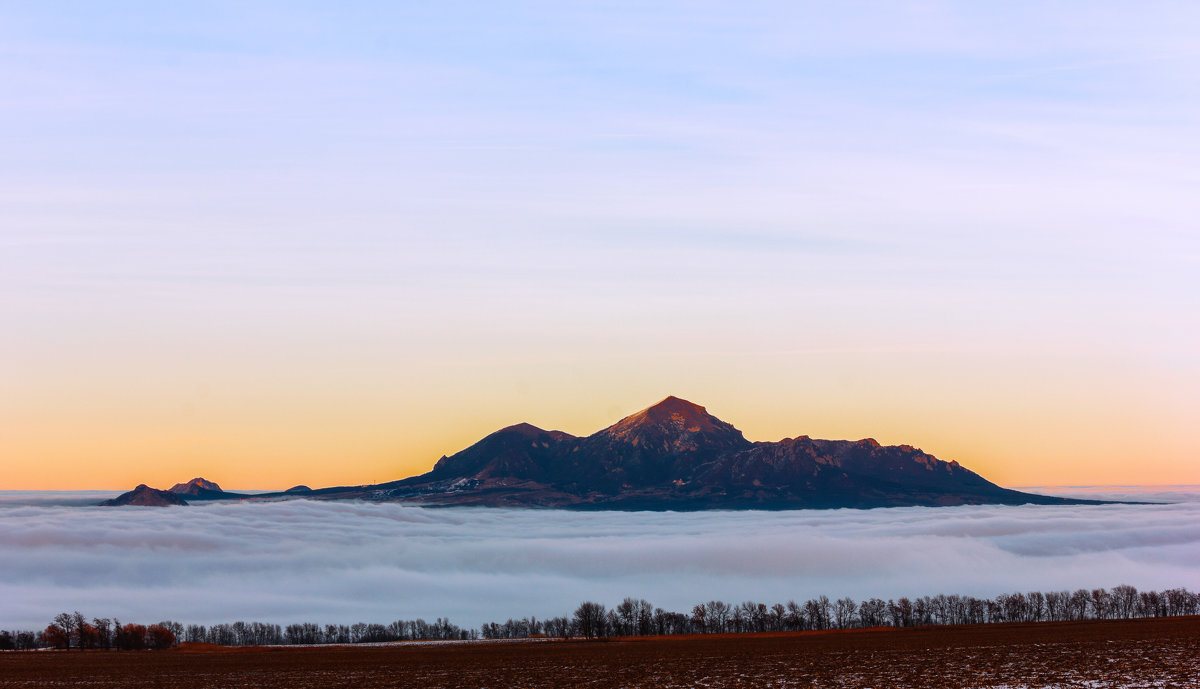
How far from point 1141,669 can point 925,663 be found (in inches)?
848

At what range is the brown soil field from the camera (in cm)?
8950

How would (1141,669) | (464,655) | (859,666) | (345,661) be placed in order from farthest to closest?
(464,655), (345,661), (859,666), (1141,669)

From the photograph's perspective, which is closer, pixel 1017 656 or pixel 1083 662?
pixel 1083 662

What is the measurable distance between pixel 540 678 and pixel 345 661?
6051 cm

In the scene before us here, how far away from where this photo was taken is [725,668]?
11438cm

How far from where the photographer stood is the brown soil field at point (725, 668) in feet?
294

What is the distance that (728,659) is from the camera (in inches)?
5157

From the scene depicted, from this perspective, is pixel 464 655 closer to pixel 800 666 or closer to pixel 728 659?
pixel 728 659

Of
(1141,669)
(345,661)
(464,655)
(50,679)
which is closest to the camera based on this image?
(1141,669)

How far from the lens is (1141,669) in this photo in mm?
90750

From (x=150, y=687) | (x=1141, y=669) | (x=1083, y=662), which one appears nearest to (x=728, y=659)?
(x=1083, y=662)

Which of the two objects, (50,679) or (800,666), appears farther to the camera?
(50,679)

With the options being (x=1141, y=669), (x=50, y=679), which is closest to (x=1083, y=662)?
(x=1141, y=669)

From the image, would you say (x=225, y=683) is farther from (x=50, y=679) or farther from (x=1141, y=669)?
(x=1141, y=669)
